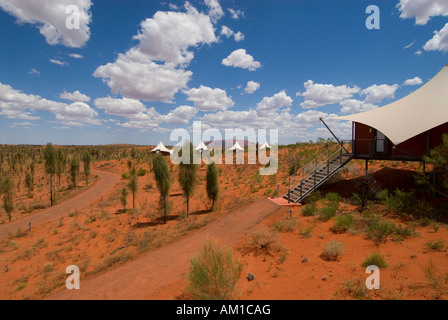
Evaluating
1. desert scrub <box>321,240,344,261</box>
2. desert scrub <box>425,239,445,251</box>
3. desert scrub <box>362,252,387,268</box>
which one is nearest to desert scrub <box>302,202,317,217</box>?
desert scrub <box>321,240,344,261</box>

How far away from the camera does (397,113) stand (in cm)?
1244

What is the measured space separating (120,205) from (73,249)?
10093mm

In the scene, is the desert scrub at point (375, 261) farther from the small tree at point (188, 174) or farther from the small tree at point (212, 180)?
the small tree at point (212, 180)

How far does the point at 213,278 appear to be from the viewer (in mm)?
4617

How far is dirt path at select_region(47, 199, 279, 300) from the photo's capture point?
19.8 ft

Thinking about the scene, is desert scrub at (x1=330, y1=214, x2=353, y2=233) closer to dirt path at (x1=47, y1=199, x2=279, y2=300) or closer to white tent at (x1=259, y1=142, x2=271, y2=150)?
dirt path at (x1=47, y1=199, x2=279, y2=300)

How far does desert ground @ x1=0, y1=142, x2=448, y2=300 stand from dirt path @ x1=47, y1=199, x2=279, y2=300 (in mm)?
41

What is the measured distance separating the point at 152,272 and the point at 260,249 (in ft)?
13.4

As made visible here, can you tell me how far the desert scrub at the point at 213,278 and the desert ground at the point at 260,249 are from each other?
540mm

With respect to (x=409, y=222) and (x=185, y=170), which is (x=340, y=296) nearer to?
(x=409, y=222)

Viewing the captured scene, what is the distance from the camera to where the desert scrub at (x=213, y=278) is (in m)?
4.58

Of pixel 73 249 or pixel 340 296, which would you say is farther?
pixel 73 249

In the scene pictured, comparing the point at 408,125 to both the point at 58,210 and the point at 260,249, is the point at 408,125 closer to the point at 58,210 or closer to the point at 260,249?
the point at 260,249

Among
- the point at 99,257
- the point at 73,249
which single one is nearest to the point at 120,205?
the point at 73,249
